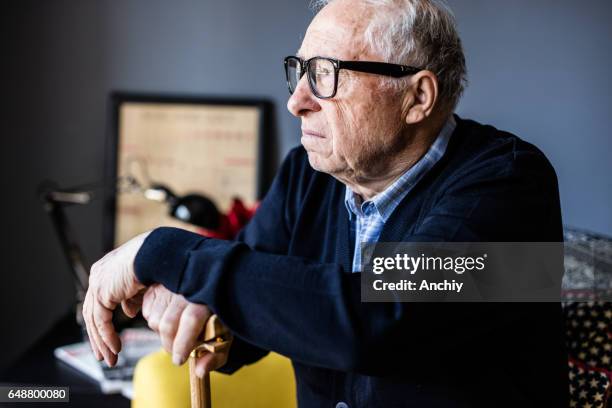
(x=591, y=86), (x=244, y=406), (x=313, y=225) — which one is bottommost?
(x=244, y=406)

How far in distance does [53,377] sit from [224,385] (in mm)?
604

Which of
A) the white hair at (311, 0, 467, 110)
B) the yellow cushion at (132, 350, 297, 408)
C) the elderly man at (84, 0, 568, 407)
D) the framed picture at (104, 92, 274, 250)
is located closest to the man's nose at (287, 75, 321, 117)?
the elderly man at (84, 0, 568, 407)

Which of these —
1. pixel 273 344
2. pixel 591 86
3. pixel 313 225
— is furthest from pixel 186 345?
pixel 591 86

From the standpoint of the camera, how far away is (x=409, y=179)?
3.57 feet

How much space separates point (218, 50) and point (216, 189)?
443mm

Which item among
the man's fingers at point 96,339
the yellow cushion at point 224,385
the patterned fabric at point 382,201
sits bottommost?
the yellow cushion at point 224,385

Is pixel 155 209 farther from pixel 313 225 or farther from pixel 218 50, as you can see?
pixel 313 225

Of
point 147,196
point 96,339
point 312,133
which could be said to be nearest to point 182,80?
point 147,196

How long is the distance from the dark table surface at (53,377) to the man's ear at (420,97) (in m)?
0.92

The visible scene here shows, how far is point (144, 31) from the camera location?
6.96 ft

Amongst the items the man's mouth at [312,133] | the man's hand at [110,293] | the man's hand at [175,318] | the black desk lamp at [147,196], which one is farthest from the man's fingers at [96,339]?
the black desk lamp at [147,196]

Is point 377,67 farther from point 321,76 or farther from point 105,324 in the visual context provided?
point 105,324

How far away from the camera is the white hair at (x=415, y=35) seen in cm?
101

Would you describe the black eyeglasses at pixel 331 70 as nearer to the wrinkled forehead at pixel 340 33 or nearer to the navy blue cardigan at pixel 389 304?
the wrinkled forehead at pixel 340 33
